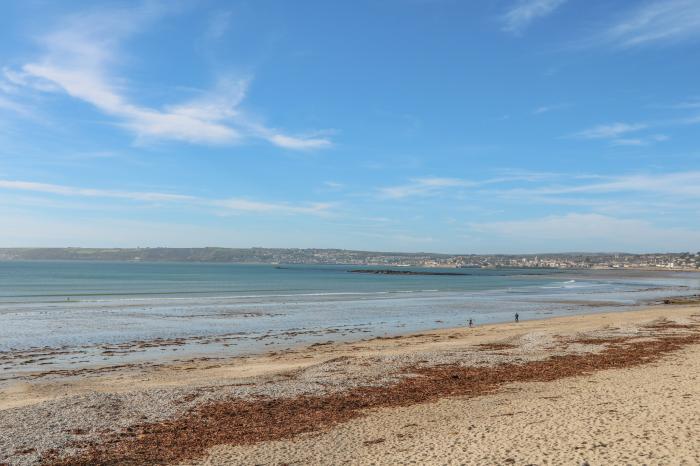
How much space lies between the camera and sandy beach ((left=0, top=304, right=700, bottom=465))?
10.2m

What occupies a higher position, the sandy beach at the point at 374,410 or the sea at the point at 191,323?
the sandy beach at the point at 374,410

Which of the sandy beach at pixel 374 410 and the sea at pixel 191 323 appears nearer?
the sandy beach at pixel 374 410

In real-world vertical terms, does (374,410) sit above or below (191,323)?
above

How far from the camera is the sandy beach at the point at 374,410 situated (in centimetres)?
1025

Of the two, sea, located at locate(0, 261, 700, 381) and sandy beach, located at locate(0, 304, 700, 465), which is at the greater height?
sandy beach, located at locate(0, 304, 700, 465)

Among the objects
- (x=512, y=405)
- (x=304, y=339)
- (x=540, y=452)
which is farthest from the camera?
(x=304, y=339)

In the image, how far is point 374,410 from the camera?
13.5 m

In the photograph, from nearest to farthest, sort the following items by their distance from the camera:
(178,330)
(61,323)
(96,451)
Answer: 1. (96,451)
2. (178,330)
3. (61,323)

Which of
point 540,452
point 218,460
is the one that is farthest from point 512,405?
point 218,460

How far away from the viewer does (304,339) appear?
29.0 metres

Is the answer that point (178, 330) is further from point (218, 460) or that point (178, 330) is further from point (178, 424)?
point (218, 460)

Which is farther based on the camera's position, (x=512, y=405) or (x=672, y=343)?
(x=672, y=343)

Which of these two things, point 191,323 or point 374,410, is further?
point 191,323

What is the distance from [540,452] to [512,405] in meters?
3.68
